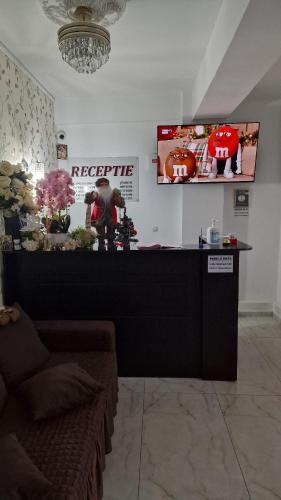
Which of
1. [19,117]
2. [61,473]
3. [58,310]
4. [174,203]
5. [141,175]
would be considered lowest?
[61,473]

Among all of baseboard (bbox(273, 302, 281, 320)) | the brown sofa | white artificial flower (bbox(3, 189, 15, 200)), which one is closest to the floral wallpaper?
white artificial flower (bbox(3, 189, 15, 200))

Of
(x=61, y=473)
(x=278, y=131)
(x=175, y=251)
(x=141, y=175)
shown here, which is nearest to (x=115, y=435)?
(x=61, y=473)

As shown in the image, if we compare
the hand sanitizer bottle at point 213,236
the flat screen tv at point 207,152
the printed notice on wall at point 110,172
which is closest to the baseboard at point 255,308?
the flat screen tv at point 207,152

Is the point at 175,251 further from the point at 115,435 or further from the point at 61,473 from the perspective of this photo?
the point at 61,473

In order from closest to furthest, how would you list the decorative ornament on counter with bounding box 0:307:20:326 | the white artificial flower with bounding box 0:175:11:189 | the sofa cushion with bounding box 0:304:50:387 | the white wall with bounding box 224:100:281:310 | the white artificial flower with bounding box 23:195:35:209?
the sofa cushion with bounding box 0:304:50:387 < the decorative ornament on counter with bounding box 0:307:20:326 < the white artificial flower with bounding box 0:175:11:189 < the white artificial flower with bounding box 23:195:35:209 < the white wall with bounding box 224:100:281:310

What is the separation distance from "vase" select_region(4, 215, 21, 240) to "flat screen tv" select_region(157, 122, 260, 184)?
188 cm

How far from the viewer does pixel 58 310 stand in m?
2.69

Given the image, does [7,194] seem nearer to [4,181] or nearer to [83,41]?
[4,181]

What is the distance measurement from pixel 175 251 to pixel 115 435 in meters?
1.36

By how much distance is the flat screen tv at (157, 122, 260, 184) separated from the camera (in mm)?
3672

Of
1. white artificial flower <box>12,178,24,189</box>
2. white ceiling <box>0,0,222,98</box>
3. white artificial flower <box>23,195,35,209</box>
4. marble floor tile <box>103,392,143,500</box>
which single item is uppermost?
white ceiling <box>0,0,222,98</box>

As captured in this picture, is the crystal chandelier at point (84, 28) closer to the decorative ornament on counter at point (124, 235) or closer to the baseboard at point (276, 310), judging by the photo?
the decorative ornament on counter at point (124, 235)

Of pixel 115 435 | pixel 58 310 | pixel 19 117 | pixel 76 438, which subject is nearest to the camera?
pixel 76 438

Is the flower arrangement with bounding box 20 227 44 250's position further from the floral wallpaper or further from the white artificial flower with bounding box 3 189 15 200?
the floral wallpaper
